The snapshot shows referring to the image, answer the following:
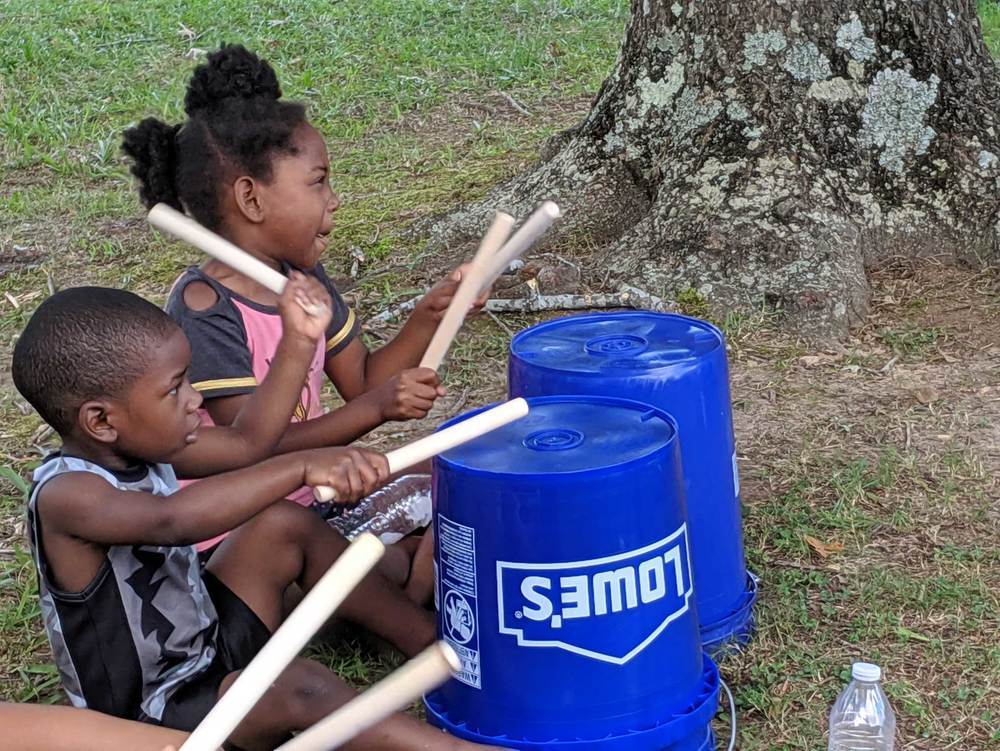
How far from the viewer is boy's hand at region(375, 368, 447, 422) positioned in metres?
2.32

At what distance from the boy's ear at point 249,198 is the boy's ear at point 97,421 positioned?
695 mm

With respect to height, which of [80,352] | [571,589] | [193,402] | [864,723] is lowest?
[864,723]

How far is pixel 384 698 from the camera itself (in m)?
1.59

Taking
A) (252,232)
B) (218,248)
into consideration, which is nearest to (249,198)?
(252,232)

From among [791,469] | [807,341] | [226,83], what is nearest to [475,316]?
[807,341]

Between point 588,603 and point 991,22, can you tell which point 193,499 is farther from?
point 991,22

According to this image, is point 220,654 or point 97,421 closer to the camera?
point 97,421

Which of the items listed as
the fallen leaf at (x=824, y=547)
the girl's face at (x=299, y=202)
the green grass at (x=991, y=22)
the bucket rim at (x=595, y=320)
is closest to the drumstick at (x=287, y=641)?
the bucket rim at (x=595, y=320)

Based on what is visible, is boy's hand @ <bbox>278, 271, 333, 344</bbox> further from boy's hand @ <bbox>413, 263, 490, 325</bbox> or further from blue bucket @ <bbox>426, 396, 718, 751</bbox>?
boy's hand @ <bbox>413, 263, 490, 325</bbox>

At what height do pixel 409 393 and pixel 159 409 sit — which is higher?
pixel 159 409

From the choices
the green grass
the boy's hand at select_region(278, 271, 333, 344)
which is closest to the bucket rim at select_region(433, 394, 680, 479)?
the boy's hand at select_region(278, 271, 333, 344)

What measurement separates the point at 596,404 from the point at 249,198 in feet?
2.82

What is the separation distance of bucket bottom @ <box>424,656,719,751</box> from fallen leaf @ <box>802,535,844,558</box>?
69 centimetres

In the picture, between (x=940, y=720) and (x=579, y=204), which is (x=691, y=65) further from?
(x=940, y=720)
